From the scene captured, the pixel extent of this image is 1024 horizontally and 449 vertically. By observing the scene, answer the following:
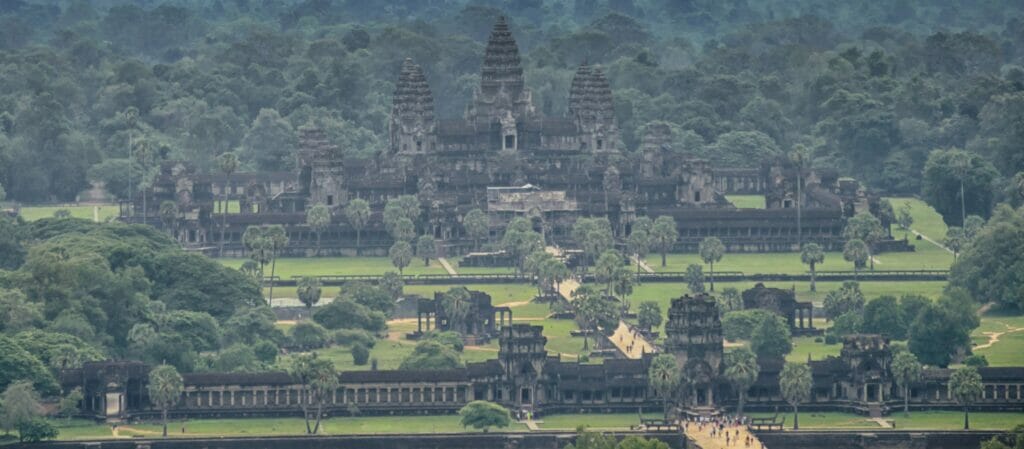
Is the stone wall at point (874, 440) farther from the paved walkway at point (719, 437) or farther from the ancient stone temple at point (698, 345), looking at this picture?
the ancient stone temple at point (698, 345)

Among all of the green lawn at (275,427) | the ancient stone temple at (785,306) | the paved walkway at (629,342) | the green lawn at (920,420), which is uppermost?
the ancient stone temple at (785,306)

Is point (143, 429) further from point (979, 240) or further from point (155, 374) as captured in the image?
point (979, 240)

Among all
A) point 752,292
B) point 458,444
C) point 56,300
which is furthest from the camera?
point 752,292

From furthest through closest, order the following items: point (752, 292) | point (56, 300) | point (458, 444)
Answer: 1. point (752, 292)
2. point (56, 300)
3. point (458, 444)

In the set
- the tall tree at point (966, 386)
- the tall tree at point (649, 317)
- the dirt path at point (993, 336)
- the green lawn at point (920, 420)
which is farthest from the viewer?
the tall tree at point (649, 317)

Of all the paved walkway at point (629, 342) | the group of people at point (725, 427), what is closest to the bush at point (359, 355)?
the paved walkway at point (629, 342)

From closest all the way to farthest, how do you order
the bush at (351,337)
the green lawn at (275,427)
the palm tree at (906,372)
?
the green lawn at (275,427), the palm tree at (906,372), the bush at (351,337)

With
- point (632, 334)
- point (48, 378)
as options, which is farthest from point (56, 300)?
point (632, 334)

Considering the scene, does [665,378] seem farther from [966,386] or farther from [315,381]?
[315,381]
